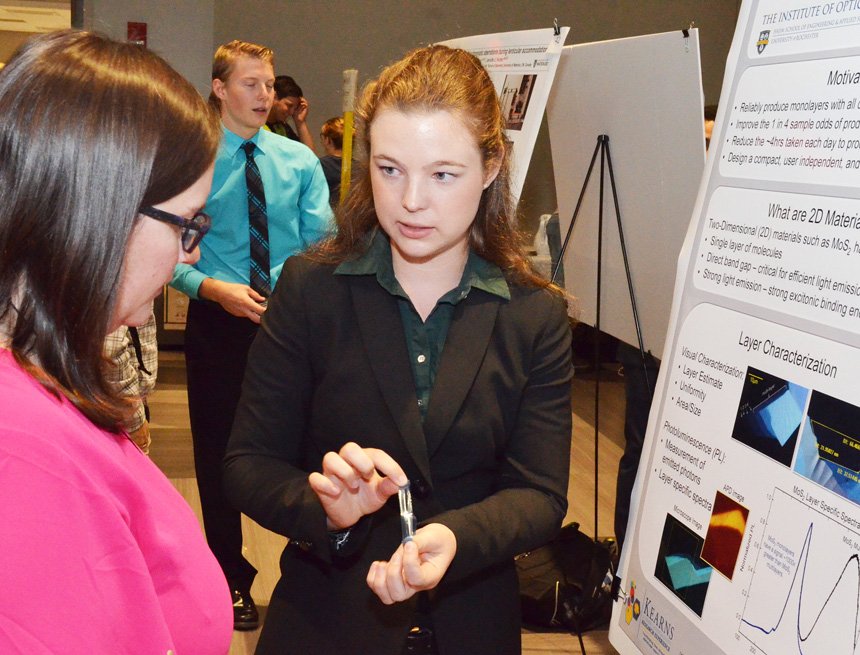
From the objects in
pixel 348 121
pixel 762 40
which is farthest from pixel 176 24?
pixel 762 40

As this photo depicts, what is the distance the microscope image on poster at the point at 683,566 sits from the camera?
1.61 meters

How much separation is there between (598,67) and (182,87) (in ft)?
6.85

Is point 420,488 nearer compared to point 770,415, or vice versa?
point 420,488

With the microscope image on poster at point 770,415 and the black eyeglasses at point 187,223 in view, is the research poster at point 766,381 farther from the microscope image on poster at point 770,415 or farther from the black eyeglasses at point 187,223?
the black eyeglasses at point 187,223

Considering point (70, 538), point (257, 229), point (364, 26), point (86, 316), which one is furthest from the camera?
point (364, 26)

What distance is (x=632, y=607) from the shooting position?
73.1 inches

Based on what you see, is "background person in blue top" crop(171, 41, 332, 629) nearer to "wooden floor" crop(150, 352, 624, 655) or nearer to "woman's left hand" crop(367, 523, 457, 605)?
"wooden floor" crop(150, 352, 624, 655)

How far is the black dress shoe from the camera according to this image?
3018 millimetres

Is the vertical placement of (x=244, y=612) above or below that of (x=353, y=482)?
below

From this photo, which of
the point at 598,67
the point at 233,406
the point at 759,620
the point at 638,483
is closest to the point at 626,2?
the point at 598,67

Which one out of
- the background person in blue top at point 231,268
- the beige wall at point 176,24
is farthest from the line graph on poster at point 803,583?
the beige wall at point 176,24

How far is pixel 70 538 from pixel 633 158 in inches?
88.9

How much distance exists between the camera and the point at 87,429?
0.82m

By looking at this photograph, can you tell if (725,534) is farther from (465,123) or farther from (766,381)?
(465,123)
